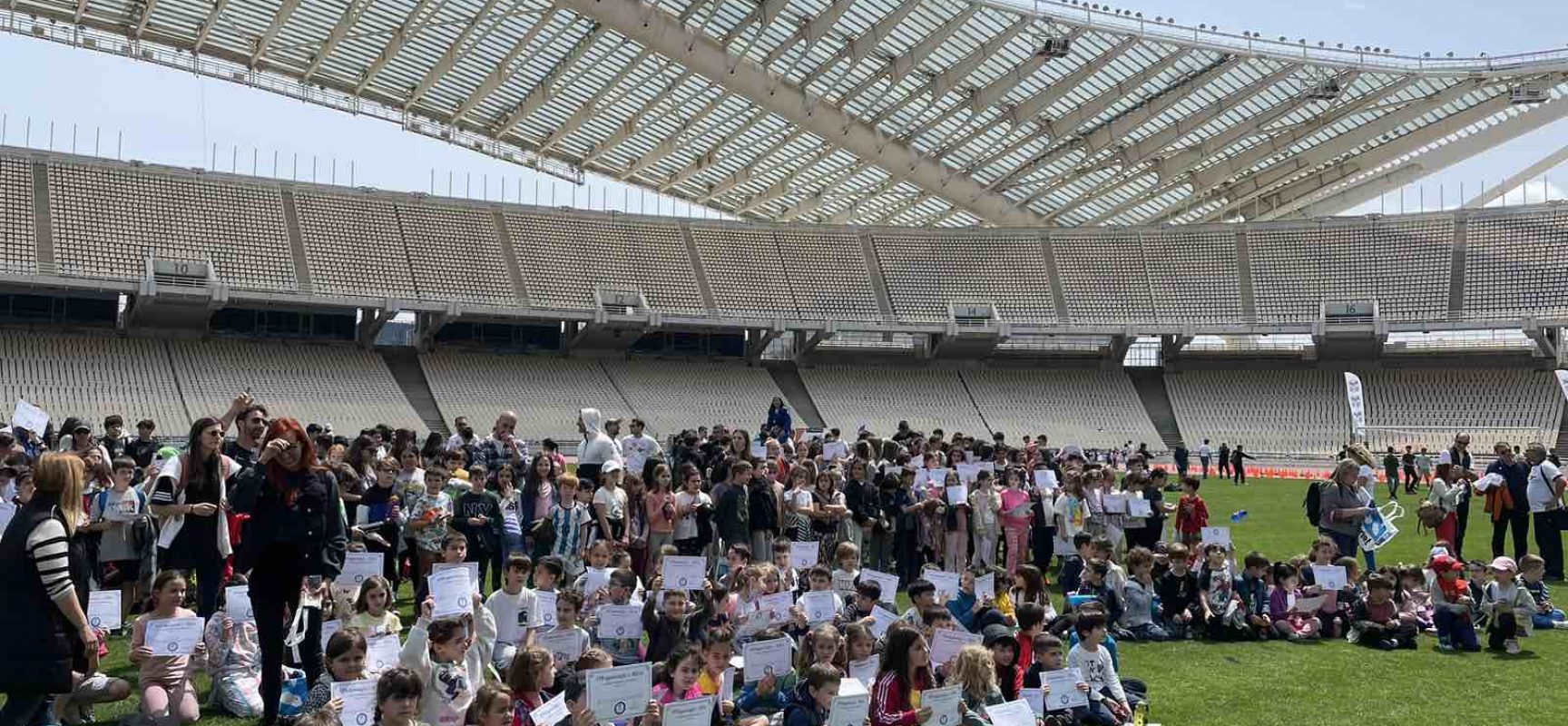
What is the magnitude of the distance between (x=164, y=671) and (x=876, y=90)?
37.1 meters

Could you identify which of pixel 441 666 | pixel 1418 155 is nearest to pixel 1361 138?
pixel 1418 155

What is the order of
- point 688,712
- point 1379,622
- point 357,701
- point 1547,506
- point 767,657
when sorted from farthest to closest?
point 1547,506
point 1379,622
point 767,657
point 688,712
point 357,701

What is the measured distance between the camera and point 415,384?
45406mm

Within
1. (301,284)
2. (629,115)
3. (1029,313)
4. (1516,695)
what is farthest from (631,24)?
(1516,695)

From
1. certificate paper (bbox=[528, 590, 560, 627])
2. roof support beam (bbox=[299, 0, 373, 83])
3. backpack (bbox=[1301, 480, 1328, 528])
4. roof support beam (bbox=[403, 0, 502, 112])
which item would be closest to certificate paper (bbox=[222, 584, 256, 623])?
certificate paper (bbox=[528, 590, 560, 627])

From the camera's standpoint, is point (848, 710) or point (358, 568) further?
point (358, 568)

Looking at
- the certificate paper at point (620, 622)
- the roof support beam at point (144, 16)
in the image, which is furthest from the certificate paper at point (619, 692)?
the roof support beam at point (144, 16)

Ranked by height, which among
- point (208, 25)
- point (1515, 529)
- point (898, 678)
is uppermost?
point (208, 25)

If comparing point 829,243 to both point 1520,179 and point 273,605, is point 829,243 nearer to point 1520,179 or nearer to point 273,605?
point 1520,179

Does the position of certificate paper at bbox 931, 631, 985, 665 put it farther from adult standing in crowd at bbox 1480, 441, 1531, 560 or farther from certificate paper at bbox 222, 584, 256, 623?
adult standing in crowd at bbox 1480, 441, 1531, 560

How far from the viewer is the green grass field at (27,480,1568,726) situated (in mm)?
10938

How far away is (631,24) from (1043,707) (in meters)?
31.9

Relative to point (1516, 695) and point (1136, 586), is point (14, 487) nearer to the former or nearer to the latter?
point (1136, 586)

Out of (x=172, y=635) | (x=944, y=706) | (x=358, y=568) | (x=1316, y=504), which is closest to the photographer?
(x=944, y=706)
